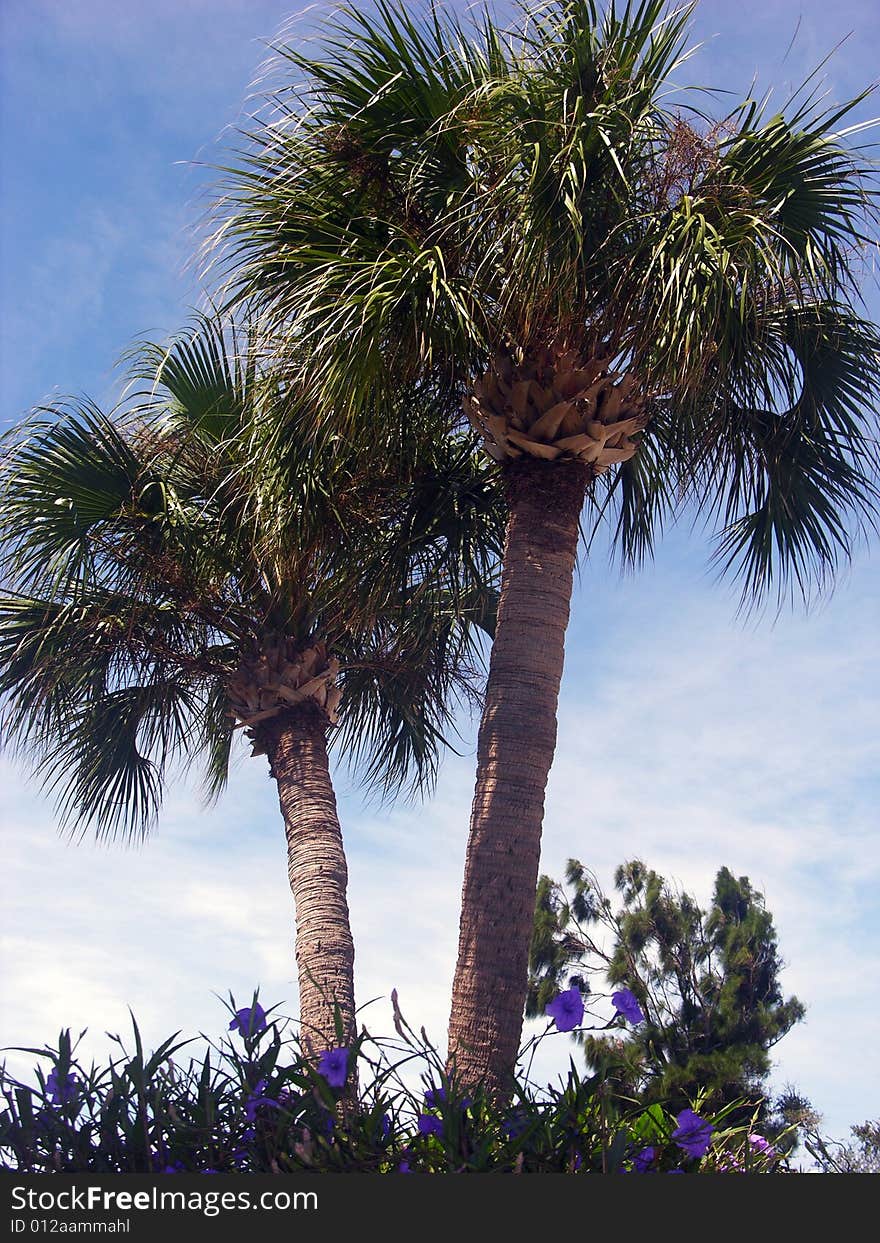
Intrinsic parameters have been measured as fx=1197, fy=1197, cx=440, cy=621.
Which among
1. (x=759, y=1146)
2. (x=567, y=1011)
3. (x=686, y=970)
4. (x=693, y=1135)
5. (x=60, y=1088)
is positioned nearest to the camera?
(x=693, y=1135)

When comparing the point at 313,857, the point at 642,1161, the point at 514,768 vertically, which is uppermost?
the point at 313,857

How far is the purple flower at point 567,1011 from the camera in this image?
12.2 feet

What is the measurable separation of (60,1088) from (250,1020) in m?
0.64

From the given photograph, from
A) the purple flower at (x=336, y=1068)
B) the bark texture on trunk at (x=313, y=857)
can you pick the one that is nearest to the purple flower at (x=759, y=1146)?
the purple flower at (x=336, y=1068)

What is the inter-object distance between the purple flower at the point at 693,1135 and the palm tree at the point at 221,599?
4.53m

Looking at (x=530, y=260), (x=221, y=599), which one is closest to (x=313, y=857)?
(x=221, y=599)

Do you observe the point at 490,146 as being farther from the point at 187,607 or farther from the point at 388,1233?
the point at 388,1233

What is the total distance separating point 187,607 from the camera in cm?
921

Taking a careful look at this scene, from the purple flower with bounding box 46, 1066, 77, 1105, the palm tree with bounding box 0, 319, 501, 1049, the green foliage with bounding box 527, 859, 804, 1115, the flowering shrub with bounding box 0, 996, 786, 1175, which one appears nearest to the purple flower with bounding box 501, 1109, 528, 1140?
the flowering shrub with bounding box 0, 996, 786, 1175

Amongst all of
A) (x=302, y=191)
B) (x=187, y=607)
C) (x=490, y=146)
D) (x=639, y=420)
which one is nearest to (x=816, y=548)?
(x=639, y=420)

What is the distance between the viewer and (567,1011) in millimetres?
3766

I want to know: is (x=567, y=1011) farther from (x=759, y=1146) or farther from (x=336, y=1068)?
(x=759, y=1146)

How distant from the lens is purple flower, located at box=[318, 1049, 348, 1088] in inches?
149

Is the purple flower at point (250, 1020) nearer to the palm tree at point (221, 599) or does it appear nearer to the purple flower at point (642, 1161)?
the purple flower at point (642, 1161)
